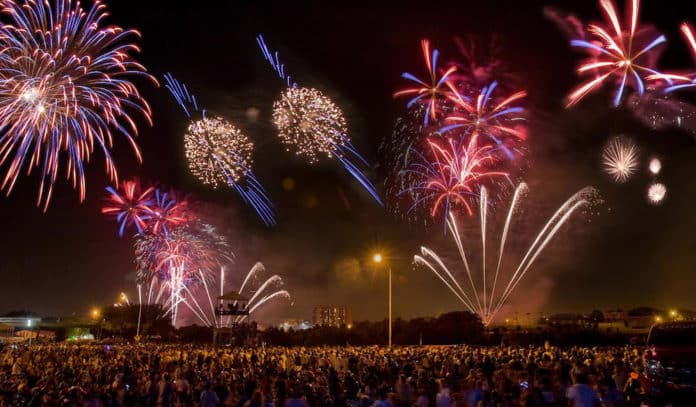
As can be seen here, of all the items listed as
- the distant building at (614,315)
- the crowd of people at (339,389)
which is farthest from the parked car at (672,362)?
the distant building at (614,315)

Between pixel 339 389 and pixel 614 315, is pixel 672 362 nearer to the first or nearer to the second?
pixel 339 389

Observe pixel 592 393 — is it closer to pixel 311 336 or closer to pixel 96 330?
pixel 311 336

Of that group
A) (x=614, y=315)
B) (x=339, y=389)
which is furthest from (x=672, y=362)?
(x=614, y=315)

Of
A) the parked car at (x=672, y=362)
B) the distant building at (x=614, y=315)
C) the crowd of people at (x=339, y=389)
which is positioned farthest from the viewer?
the distant building at (x=614, y=315)

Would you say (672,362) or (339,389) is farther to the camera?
(339,389)

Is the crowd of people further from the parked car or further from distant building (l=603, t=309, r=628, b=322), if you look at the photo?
distant building (l=603, t=309, r=628, b=322)

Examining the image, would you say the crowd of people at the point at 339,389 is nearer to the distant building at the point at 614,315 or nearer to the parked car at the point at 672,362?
the parked car at the point at 672,362

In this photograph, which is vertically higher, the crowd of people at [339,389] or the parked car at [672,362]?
the parked car at [672,362]

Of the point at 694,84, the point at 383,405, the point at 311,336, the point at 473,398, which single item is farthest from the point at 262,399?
the point at 311,336

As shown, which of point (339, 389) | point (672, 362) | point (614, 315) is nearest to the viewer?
point (672, 362)

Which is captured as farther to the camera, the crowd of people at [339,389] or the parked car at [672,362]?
the parked car at [672,362]

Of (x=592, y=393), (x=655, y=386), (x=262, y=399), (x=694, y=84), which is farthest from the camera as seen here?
(x=694, y=84)
